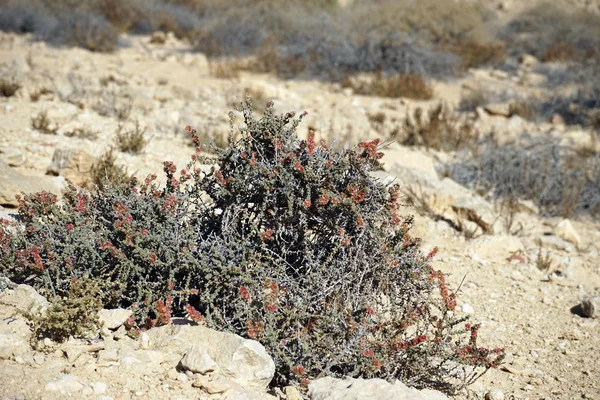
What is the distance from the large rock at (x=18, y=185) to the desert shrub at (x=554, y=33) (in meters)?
12.0

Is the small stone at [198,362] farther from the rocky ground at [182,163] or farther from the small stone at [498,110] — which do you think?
the small stone at [498,110]

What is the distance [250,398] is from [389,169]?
3.83 m

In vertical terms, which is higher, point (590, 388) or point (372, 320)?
point (372, 320)

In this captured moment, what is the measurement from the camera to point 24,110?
20.9 feet

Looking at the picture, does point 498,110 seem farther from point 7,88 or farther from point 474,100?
point 7,88

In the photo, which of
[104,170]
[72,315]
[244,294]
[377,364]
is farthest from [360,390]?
[104,170]

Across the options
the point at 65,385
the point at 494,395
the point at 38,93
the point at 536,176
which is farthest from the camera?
the point at 38,93

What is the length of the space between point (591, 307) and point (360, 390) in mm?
2347

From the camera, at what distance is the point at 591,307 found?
4.18 m

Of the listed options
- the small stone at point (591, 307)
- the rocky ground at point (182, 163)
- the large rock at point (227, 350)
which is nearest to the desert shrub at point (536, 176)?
the rocky ground at point (182, 163)

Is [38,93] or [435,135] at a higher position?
[38,93]

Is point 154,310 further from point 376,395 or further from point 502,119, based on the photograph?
point 502,119

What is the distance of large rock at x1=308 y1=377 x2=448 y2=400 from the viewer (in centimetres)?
258

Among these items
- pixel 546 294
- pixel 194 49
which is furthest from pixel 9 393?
pixel 194 49
